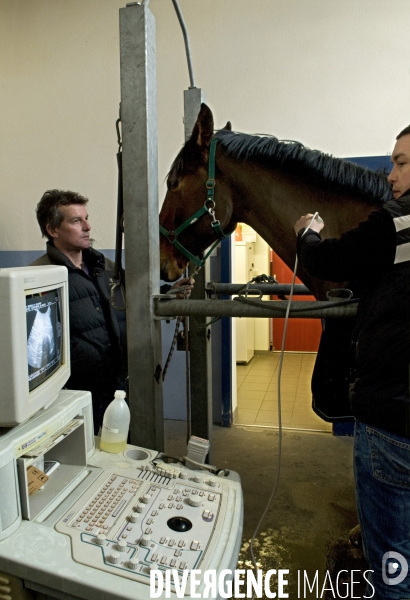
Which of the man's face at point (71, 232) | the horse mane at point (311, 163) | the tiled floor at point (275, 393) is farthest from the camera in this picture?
the tiled floor at point (275, 393)

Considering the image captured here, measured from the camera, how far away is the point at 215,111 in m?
3.06

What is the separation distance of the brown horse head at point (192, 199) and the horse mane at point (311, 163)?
0.09m

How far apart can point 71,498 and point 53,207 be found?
145 cm

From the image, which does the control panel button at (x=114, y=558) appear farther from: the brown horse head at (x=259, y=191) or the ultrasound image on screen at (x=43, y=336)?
the brown horse head at (x=259, y=191)

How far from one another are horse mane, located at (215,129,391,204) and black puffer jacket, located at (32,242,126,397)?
32.7 inches

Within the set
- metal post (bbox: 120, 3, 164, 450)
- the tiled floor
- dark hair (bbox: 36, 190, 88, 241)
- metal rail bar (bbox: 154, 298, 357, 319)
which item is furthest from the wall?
metal rail bar (bbox: 154, 298, 357, 319)

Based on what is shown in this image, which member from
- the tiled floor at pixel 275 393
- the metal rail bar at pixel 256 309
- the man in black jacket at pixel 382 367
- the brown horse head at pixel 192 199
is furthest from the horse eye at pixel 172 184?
the tiled floor at pixel 275 393

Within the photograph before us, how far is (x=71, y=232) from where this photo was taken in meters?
1.94

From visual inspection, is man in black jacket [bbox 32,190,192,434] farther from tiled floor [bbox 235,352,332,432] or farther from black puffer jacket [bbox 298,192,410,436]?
tiled floor [bbox 235,352,332,432]

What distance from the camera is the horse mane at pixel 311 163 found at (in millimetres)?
1487

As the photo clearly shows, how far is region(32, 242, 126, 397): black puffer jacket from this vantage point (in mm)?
1785

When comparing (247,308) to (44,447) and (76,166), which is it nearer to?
(44,447)

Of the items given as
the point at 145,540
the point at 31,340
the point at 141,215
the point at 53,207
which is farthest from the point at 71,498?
the point at 53,207

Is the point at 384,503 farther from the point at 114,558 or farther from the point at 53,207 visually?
the point at 53,207
